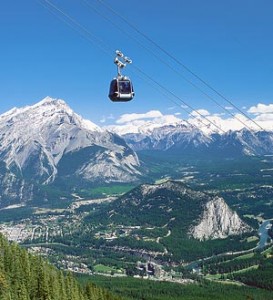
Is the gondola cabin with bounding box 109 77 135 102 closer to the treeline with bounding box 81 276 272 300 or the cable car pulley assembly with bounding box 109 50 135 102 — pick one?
the cable car pulley assembly with bounding box 109 50 135 102

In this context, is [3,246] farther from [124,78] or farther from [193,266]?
[193,266]

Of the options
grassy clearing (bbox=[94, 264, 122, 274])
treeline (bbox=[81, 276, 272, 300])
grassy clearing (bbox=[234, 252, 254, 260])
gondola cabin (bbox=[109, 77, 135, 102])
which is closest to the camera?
gondola cabin (bbox=[109, 77, 135, 102])

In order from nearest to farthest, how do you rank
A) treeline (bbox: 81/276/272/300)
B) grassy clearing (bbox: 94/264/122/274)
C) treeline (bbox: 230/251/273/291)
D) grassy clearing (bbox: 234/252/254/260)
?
treeline (bbox: 81/276/272/300)
treeline (bbox: 230/251/273/291)
grassy clearing (bbox: 94/264/122/274)
grassy clearing (bbox: 234/252/254/260)

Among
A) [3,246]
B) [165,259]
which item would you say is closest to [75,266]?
[165,259]

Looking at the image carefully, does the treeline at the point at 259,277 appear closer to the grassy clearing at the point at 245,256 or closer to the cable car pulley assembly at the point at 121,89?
the grassy clearing at the point at 245,256

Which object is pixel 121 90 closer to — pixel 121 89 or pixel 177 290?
pixel 121 89

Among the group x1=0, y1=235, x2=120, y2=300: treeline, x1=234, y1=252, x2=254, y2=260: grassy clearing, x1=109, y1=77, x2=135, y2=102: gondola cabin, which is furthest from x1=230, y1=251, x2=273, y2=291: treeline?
x1=109, y1=77, x2=135, y2=102: gondola cabin
